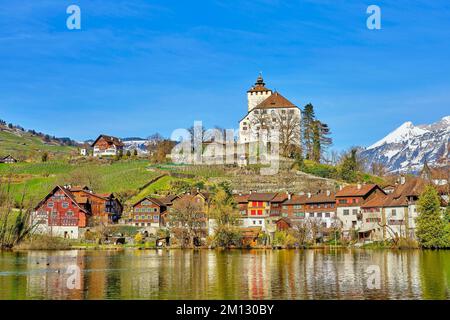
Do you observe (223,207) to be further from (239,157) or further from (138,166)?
(138,166)

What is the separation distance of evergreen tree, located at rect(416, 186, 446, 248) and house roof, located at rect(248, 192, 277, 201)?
84.3 feet

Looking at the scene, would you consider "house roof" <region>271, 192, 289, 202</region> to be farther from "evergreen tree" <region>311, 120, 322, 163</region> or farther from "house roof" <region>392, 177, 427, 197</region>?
"evergreen tree" <region>311, 120, 322, 163</region>

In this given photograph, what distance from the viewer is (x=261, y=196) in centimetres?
9950

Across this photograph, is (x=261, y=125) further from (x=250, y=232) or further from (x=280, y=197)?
(x=250, y=232)

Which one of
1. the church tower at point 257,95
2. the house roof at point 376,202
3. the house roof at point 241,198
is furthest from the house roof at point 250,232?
the church tower at point 257,95

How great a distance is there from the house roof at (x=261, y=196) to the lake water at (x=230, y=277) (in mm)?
31187

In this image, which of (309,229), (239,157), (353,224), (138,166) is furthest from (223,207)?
(138,166)

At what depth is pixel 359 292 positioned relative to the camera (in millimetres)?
39250

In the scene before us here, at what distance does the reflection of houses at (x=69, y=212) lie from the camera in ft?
327

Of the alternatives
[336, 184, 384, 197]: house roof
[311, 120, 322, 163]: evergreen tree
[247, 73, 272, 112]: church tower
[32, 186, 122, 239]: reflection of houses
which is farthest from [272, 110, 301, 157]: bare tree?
[32, 186, 122, 239]: reflection of houses

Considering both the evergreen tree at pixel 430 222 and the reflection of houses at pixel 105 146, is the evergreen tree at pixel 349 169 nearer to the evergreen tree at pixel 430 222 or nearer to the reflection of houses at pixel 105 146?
the evergreen tree at pixel 430 222

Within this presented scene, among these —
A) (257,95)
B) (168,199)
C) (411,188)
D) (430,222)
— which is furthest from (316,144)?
(430,222)

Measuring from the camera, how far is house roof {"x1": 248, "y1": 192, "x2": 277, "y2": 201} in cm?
9856

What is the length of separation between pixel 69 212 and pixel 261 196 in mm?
28042
